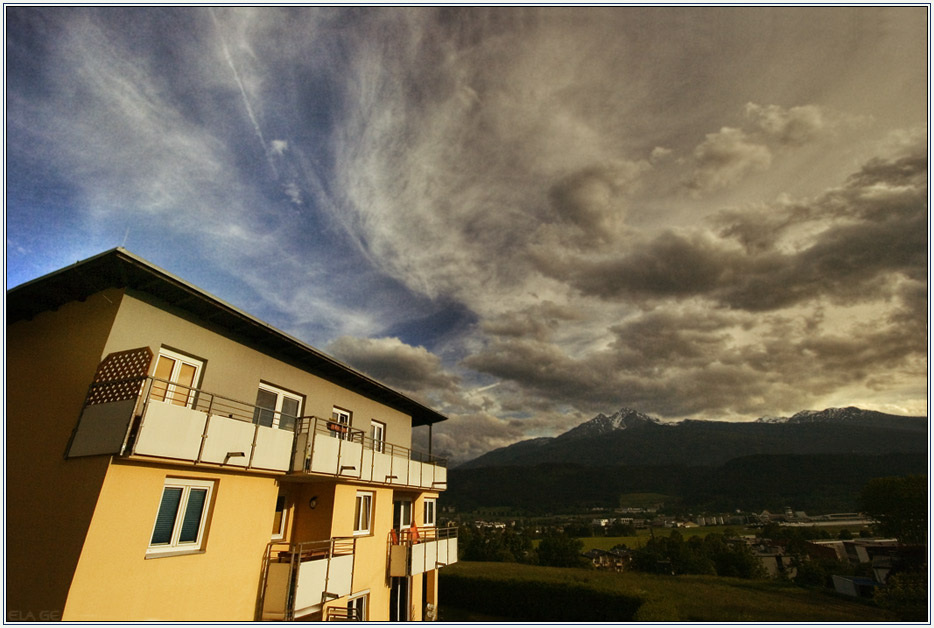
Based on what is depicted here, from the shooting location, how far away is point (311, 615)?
1262cm

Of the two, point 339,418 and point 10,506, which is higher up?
point 339,418

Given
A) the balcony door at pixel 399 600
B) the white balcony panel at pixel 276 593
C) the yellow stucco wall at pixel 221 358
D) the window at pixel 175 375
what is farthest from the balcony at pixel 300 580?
the balcony door at pixel 399 600

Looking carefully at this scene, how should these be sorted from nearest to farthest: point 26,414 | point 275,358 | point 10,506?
point 10,506 → point 26,414 → point 275,358

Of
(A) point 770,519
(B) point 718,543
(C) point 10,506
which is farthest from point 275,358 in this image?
(A) point 770,519

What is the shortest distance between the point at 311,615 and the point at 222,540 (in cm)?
494

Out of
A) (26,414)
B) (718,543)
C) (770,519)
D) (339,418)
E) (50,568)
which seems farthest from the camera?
(770,519)

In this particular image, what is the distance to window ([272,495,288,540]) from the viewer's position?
12.8 meters

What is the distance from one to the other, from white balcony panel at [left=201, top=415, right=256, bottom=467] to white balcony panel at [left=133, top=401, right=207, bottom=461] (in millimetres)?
253

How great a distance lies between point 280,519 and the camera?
12961 millimetres

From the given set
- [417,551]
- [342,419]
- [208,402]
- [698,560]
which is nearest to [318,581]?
[208,402]

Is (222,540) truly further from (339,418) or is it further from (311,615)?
(339,418)

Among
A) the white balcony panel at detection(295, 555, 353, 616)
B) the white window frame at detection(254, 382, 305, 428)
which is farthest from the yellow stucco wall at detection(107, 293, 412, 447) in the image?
the white balcony panel at detection(295, 555, 353, 616)

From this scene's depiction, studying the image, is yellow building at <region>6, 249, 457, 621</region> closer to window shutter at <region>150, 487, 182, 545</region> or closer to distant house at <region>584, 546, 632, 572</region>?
window shutter at <region>150, 487, 182, 545</region>

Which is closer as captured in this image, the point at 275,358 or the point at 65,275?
the point at 65,275
